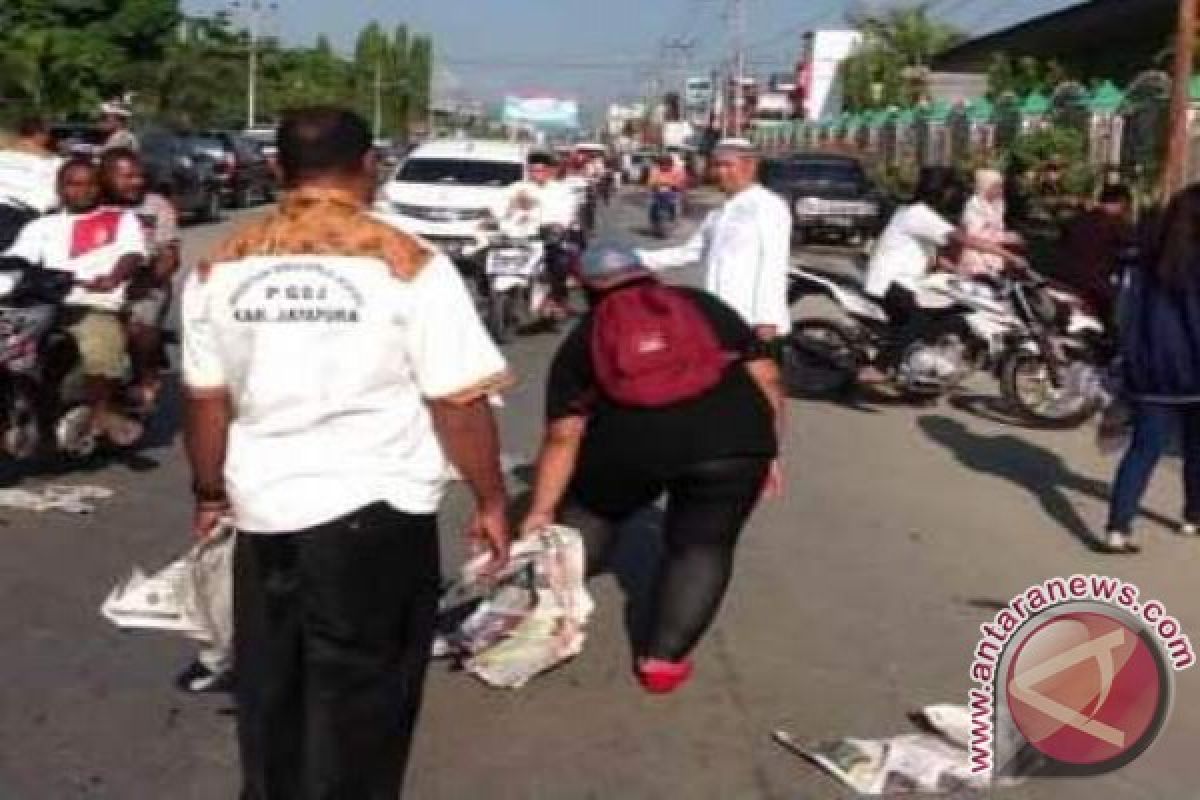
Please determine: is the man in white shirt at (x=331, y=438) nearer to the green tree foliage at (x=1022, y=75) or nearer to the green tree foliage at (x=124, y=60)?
the green tree foliage at (x=124, y=60)

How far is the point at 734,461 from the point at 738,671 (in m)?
0.79

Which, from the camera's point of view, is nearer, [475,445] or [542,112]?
[475,445]

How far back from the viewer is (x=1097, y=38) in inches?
1740

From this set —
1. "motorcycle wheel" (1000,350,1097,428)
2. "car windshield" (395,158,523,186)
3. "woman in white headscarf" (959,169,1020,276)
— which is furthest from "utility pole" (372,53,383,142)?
"motorcycle wheel" (1000,350,1097,428)

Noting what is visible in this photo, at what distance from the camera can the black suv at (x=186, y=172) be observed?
3071 cm

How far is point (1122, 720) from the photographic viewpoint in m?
4.50

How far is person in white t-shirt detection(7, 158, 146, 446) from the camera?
8984mm

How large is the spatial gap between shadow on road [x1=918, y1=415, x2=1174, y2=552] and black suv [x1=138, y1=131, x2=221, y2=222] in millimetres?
19540

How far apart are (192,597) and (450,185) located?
19.1m

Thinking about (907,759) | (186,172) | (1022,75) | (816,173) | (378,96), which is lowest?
(907,759)

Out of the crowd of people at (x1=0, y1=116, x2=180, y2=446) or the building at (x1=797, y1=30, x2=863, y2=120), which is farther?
the building at (x1=797, y1=30, x2=863, y2=120)

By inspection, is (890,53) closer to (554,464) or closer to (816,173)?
(816,173)

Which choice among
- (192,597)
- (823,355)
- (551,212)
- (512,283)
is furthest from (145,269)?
(551,212)

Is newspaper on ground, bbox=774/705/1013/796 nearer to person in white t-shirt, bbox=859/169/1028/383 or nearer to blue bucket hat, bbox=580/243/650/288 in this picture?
blue bucket hat, bbox=580/243/650/288
